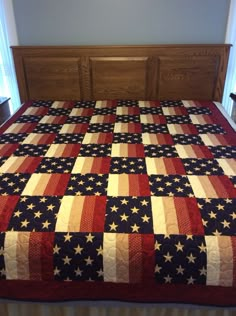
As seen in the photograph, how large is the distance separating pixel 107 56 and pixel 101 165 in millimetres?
1439

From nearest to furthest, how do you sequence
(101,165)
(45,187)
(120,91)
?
(45,187) → (101,165) → (120,91)

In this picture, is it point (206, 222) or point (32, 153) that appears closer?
point (206, 222)

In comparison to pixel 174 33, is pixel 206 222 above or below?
below

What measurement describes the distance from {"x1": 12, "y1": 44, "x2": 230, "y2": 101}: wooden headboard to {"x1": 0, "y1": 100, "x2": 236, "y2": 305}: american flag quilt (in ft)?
3.83

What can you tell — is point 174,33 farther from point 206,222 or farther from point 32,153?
point 206,222

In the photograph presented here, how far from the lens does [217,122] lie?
6.81 feet

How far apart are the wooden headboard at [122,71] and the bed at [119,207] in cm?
46

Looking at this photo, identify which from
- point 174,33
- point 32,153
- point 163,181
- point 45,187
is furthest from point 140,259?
point 174,33

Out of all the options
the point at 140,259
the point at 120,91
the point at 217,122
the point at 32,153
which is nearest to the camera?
the point at 140,259

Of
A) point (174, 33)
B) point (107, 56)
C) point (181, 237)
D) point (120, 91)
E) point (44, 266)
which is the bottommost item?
point (44, 266)

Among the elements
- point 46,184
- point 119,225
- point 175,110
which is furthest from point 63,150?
point 175,110

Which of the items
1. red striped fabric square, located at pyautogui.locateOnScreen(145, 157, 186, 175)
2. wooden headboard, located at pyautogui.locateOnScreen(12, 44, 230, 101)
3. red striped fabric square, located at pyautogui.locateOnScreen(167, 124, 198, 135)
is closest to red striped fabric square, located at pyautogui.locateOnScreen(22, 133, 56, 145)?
red striped fabric square, located at pyautogui.locateOnScreen(145, 157, 186, 175)

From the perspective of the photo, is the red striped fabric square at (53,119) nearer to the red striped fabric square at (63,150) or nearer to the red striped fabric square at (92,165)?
the red striped fabric square at (63,150)

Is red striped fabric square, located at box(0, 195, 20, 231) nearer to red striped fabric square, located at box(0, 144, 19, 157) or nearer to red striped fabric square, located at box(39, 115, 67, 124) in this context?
red striped fabric square, located at box(0, 144, 19, 157)
